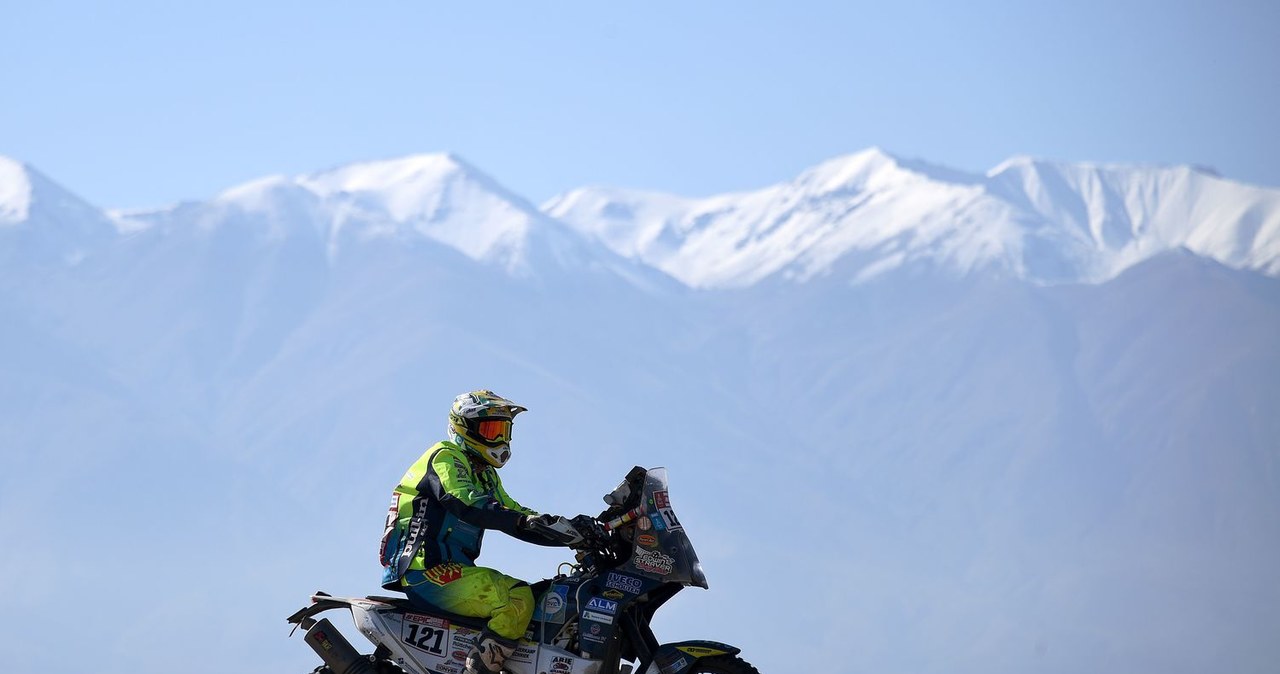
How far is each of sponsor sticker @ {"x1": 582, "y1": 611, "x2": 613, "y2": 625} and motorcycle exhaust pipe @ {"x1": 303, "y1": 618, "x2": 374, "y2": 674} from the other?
6.14ft

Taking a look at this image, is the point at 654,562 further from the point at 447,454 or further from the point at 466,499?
the point at 447,454

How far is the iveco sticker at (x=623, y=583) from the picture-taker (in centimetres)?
1305

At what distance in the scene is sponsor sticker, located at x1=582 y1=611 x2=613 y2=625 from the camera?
13016 mm

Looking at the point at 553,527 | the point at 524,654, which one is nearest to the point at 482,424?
the point at 553,527

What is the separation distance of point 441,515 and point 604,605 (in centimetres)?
135

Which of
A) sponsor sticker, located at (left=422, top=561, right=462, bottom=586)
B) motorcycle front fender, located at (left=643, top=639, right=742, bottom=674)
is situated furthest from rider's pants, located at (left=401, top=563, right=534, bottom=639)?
motorcycle front fender, located at (left=643, top=639, right=742, bottom=674)

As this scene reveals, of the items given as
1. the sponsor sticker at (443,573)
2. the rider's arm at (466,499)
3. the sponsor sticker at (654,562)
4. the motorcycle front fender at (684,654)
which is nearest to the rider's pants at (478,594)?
the sponsor sticker at (443,573)

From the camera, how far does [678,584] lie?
42.7ft

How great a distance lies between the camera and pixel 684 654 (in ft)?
41.8

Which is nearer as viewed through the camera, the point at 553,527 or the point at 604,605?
the point at 553,527

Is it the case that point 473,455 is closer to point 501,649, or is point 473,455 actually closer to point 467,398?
point 467,398

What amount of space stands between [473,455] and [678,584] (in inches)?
Answer: 71.4

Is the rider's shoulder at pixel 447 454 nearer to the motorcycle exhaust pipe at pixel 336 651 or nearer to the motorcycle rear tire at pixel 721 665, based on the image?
the motorcycle exhaust pipe at pixel 336 651

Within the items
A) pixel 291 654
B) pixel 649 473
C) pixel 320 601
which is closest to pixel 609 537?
pixel 649 473
